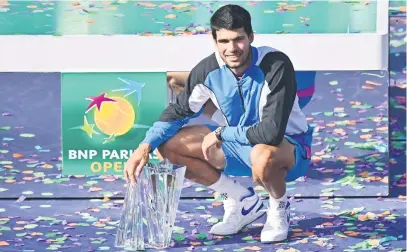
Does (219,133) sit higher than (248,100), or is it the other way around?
(248,100)

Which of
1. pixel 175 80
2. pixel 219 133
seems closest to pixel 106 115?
pixel 175 80

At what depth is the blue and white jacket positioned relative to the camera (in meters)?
3.96

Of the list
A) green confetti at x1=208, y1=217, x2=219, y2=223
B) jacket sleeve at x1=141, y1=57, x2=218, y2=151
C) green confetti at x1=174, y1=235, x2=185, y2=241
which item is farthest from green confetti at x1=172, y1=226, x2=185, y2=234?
jacket sleeve at x1=141, y1=57, x2=218, y2=151

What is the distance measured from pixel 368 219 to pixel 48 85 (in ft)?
5.43

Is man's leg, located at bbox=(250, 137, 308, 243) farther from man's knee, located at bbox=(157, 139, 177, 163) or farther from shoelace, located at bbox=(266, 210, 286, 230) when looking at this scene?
man's knee, located at bbox=(157, 139, 177, 163)

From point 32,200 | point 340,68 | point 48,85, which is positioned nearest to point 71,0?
point 48,85

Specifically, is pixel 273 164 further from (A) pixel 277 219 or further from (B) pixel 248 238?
(B) pixel 248 238

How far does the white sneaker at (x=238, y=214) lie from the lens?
423 centimetres

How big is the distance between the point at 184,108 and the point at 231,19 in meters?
0.45

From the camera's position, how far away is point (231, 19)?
3.97 metres

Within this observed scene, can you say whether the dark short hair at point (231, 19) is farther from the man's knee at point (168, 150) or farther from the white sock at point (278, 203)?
the white sock at point (278, 203)

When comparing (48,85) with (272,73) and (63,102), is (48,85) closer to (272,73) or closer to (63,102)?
(63,102)

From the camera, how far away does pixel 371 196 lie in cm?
490

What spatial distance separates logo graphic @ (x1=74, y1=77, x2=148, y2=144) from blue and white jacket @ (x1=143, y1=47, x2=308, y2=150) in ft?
2.08
